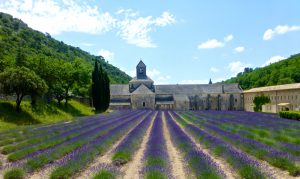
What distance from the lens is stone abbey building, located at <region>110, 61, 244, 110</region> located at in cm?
8225

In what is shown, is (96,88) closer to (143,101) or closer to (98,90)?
(98,90)

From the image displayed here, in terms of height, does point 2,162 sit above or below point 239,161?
below

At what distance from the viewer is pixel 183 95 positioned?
84.3 m

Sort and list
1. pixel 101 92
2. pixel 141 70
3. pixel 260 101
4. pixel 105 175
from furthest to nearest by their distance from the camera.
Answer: pixel 141 70, pixel 260 101, pixel 101 92, pixel 105 175

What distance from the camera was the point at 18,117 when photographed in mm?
30766

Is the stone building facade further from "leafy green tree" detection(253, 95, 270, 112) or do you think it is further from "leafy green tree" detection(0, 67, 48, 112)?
"leafy green tree" detection(0, 67, 48, 112)

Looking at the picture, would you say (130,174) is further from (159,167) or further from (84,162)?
(84,162)

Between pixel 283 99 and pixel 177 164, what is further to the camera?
pixel 283 99

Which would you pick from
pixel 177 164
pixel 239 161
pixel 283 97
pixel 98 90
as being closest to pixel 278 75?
pixel 283 97

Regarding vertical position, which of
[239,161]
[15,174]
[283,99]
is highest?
[283,99]

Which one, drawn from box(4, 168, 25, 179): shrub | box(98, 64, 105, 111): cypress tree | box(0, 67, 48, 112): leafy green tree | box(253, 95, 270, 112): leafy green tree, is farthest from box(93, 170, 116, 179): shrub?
box(253, 95, 270, 112): leafy green tree

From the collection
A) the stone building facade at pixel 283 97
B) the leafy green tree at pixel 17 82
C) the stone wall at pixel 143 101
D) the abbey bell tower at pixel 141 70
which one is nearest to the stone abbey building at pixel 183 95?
the abbey bell tower at pixel 141 70

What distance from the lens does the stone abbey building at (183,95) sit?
82250 mm

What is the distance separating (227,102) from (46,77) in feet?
180
